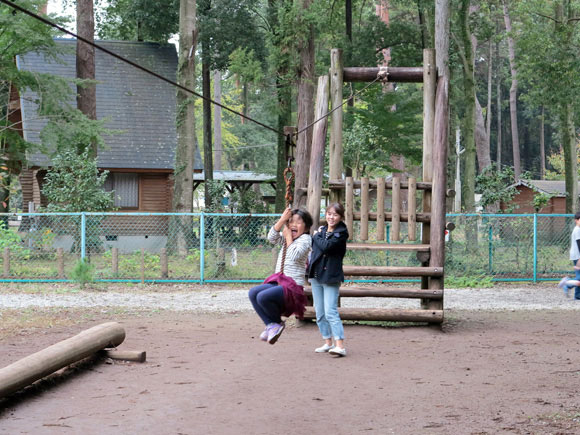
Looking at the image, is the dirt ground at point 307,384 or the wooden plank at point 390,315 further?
the wooden plank at point 390,315

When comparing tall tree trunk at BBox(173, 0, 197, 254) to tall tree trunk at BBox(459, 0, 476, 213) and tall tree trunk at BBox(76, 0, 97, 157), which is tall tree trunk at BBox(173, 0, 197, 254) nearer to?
tall tree trunk at BBox(76, 0, 97, 157)

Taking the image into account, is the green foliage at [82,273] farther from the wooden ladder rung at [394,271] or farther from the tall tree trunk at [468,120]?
the tall tree trunk at [468,120]

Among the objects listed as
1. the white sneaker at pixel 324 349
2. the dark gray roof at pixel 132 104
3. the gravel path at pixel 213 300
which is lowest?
the gravel path at pixel 213 300

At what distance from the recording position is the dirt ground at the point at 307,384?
20.9 ft

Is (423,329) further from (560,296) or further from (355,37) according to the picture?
(355,37)

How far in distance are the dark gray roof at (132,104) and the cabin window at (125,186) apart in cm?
72

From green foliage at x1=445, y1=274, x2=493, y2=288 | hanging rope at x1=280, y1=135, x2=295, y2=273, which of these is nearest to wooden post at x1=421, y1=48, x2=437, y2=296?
hanging rope at x1=280, y1=135, x2=295, y2=273

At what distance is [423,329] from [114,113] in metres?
21.8

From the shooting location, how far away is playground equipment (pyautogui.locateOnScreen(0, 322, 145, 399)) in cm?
709

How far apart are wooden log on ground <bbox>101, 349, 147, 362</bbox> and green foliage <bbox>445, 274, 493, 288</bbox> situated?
10.7 meters

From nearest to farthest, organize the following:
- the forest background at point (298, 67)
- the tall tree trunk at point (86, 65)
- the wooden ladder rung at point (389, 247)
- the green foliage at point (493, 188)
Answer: the wooden ladder rung at point (389, 247)
the green foliage at point (493, 188)
the forest background at point (298, 67)
the tall tree trunk at point (86, 65)

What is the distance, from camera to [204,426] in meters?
6.25

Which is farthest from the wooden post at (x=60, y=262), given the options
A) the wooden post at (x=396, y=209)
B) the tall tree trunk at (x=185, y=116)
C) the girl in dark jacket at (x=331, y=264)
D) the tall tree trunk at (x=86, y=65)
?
the girl in dark jacket at (x=331, y=264)

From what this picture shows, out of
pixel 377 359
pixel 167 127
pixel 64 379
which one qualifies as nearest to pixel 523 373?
pixel 377 359
